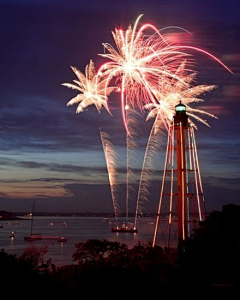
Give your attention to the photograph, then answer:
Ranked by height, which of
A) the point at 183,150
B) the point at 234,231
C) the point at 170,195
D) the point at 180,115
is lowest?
the point at 234,231

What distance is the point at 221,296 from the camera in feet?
52.1

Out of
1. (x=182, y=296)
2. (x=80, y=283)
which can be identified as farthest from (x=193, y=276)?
(x=80, y=283)

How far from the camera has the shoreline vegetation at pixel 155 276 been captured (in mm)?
13156

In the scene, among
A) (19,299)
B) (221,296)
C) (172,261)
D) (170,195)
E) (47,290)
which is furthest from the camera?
(170,195)

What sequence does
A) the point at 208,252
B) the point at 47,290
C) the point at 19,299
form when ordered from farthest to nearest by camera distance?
1. the point at 208,252
2. the point at 47,290
3. the point at 19,299

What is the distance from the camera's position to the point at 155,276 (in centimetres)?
1780

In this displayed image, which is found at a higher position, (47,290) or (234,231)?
(234,231)

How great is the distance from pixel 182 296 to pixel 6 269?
686cm

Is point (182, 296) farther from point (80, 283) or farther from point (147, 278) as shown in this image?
point (80, 283)

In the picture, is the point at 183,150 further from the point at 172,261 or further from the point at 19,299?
the point at 19,299

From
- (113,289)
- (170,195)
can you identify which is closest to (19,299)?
(113,289)

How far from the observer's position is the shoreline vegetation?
13.2 m

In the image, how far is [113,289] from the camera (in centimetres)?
1705

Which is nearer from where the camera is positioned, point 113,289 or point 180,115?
point 113,289
